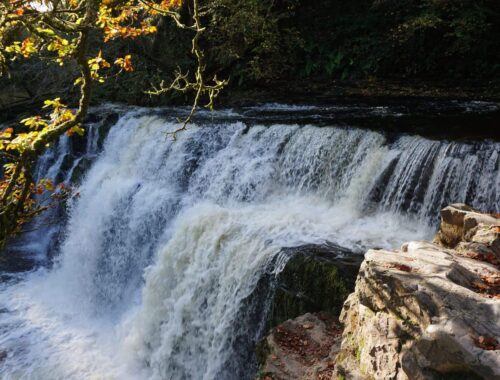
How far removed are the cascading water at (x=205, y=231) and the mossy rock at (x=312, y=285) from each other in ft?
0.86

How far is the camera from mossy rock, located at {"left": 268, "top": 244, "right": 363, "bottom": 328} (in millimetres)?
5449

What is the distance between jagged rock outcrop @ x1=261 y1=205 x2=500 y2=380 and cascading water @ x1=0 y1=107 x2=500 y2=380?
4.90ft

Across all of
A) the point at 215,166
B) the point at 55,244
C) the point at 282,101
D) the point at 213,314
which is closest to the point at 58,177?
the point at 55,244

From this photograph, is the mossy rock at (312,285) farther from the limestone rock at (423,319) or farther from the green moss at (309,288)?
the limestone rock at (423,319)

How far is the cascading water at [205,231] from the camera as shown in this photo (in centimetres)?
659

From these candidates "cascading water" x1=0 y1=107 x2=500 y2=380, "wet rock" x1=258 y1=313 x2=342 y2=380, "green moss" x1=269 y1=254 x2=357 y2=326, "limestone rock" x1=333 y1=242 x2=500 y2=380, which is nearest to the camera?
"limestone rock" x1=333 y1=242 x2=500 y2=380

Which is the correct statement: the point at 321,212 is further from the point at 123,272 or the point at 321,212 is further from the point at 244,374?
→ the point at 123,272

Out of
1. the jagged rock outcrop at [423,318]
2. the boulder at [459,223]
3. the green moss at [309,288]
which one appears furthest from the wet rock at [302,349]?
the boulder at [459,223]

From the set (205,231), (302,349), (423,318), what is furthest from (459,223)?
(205,231)

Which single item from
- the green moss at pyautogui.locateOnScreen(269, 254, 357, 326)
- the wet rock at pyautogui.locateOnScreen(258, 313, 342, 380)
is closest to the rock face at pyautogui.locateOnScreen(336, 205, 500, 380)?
the wet rock at pyautogui.locateOnScreen(258, 313, 342, 380)

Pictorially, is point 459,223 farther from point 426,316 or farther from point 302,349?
point 302,349

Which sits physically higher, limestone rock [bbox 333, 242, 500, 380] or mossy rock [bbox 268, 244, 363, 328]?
limestone rock [bbox 333, 242, 500, 380]

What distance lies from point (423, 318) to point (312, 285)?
7.74 feet

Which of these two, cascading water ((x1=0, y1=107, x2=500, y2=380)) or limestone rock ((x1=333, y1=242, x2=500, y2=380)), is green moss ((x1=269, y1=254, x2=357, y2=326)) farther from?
limestone rock ((x1=333, y1=242, x2=500, y2=380))
